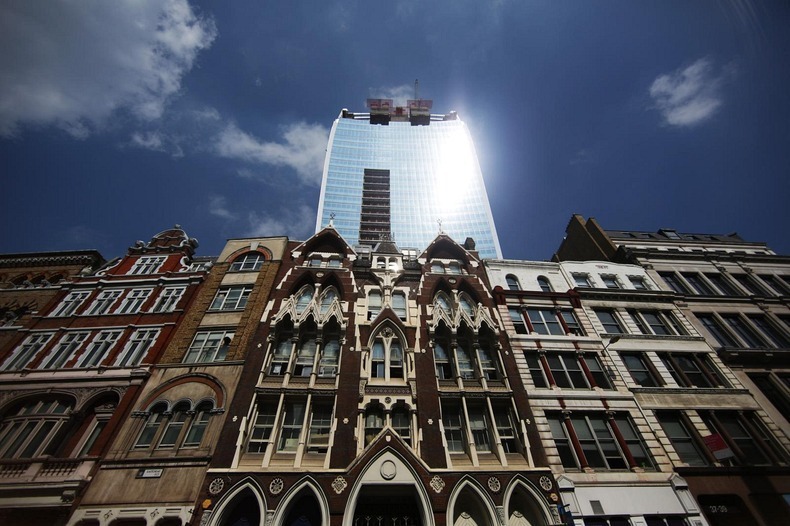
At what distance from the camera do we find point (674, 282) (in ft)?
98.6

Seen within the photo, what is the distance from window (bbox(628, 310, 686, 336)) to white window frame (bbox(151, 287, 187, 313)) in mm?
35079

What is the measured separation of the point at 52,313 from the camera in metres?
25.2

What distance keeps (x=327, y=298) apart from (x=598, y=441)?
1946cm

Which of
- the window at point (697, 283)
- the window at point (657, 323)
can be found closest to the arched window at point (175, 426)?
the window at point (657, 323)

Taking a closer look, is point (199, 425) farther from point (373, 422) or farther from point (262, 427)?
point (373, 422)

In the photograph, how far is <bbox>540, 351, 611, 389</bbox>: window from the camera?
21891 millimetres

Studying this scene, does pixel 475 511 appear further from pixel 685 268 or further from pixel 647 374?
pixel 685 268

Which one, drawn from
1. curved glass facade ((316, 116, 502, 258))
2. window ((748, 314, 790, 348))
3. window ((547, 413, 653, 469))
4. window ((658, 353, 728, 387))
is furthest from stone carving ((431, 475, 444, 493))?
curved glass facade ((316, 116, 502, 258))

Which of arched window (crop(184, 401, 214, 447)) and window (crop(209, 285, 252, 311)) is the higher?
window (crop(209, 285, 252, 311))

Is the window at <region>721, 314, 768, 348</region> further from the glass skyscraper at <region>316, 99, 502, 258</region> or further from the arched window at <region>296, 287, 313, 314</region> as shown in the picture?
the glass skyscraper at <region>316, 99, 502, 258</region>

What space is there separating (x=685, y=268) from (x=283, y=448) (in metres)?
36.1

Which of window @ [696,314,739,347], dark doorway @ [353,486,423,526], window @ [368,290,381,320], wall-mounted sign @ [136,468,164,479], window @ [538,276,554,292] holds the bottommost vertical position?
dark doorway @ [353,486,423,526]

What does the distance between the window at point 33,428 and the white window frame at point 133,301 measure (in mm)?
6890

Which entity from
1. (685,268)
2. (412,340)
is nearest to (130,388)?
(412,340)
